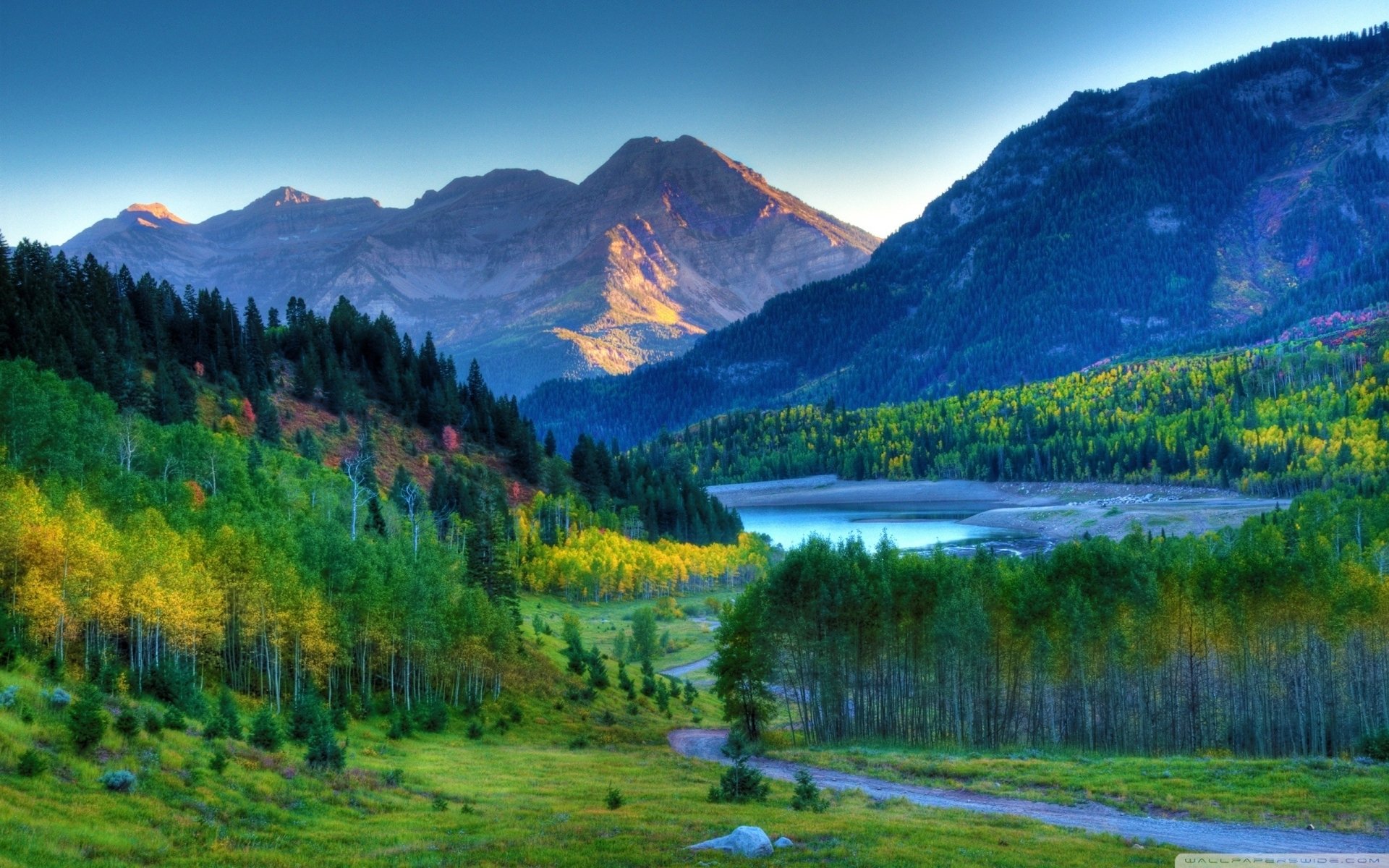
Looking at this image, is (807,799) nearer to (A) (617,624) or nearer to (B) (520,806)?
(B) (520,806)

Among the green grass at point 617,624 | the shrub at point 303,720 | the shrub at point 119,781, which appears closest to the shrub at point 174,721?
the shrub at point 119,781

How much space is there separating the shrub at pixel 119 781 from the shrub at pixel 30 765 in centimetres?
150

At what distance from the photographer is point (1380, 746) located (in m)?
43.9

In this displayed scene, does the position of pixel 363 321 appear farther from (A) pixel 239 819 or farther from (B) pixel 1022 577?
(A) pixel 239 819

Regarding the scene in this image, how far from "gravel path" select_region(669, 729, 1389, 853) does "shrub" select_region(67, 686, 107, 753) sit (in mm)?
28387

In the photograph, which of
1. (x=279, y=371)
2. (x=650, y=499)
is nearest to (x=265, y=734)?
(x=279, y=371)

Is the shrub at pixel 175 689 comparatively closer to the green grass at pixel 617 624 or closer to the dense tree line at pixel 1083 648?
the dense tree line at pixel 1083 648

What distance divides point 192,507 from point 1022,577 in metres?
53.8

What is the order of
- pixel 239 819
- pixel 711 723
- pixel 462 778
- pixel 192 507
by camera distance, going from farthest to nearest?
1. pixel 711 723
2. pixel 192 507
3. pixel 462 778
4. pixel 239 819

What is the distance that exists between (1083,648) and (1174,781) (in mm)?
16520

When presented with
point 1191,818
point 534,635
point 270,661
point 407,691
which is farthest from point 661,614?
point 1191,818

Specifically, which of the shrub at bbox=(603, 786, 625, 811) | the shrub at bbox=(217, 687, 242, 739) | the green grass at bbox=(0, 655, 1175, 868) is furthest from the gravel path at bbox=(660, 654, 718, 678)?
the shrub at bbox=(603, 786, 625, 811)

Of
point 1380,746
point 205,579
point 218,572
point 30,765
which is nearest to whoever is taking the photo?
point 30,765

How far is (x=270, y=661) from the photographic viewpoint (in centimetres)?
5300
